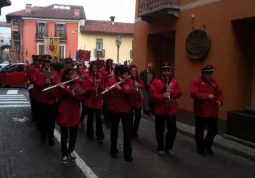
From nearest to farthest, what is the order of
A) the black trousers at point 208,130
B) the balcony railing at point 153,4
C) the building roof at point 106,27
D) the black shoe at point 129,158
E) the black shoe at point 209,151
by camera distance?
the black shoe at point 129,158 < the black trousers at point 208,130 < the black shoe at point 209,151 < the balcony railing at point 153,4 < the building roof at point 106,27

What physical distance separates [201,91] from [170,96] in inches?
27.9

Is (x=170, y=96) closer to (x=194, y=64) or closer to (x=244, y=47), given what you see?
(x=244, y=47)

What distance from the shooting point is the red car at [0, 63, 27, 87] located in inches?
883

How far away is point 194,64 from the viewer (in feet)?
42.3

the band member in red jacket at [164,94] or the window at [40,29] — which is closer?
the band member in red jacket at [164,94]

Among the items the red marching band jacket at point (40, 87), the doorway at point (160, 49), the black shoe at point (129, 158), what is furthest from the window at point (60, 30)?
the black shoe at point (129, 158)

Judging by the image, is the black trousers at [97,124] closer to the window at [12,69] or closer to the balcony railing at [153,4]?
the balcony railing at [153,4]

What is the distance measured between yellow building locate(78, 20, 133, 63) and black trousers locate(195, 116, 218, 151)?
41.9 meters

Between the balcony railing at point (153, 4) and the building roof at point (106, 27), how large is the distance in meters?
A: 34.4

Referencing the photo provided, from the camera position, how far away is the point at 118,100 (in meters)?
6.88

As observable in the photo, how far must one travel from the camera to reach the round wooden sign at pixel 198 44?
1189 cm

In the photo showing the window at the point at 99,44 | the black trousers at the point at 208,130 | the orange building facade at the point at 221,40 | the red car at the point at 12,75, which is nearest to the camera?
the black trousers at the point at 208,130

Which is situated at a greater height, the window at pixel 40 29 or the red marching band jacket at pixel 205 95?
the window at pixel 40 29

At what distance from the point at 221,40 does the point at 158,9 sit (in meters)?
3.27
